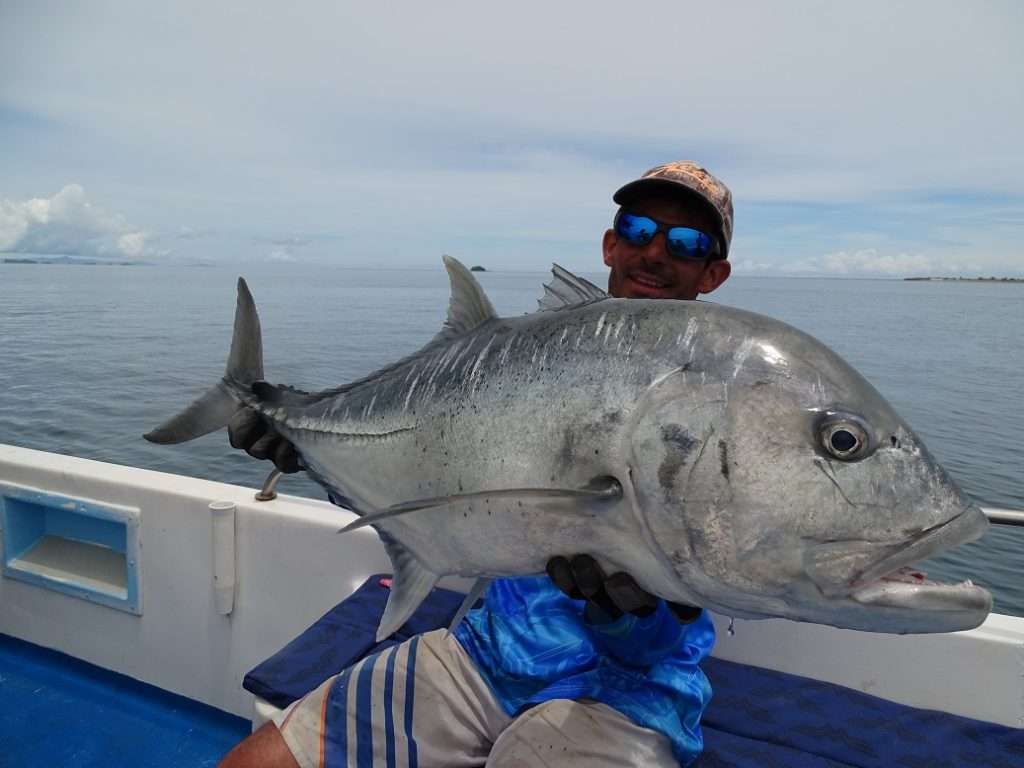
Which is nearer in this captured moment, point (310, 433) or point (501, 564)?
point (501, 564)

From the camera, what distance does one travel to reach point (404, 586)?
6.76ft

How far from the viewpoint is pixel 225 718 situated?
3.62m

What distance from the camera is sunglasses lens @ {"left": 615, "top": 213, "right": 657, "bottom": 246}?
109 inches

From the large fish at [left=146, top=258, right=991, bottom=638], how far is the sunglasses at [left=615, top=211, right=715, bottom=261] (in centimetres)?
93

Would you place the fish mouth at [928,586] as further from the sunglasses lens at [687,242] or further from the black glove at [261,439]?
the black glove at [261,439]

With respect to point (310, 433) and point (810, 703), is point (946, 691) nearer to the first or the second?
point (810, 703)

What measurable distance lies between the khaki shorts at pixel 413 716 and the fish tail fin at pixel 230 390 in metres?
1.06

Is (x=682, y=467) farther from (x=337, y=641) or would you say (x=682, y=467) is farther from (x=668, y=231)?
(x=337, y=641)

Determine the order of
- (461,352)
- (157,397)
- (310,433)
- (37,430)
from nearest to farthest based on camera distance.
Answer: (461,352) → (310,433) → (37,430) → (157,397)

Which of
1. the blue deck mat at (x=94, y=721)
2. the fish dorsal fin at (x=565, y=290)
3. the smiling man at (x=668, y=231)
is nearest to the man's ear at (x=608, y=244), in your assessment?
Answer: the smiling man at (x=668, y=231)

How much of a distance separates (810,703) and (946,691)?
0.60m

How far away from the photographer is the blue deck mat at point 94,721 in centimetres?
331

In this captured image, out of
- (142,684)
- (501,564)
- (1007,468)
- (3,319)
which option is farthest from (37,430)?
(3,319)

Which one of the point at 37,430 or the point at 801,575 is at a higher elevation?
the point at 801,575
